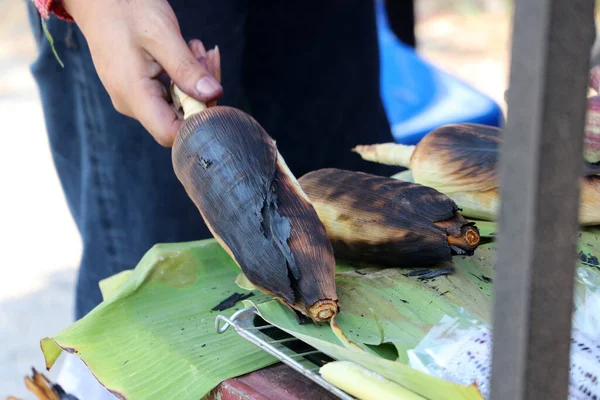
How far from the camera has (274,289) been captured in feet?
3.15

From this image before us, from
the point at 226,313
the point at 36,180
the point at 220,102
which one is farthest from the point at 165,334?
the point at 36,180

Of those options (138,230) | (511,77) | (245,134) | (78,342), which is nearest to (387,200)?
(245,134)

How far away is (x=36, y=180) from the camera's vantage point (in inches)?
147

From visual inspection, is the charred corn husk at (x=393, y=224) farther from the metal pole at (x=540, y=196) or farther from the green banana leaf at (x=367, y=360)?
the metal pole at (x=540, y=196)

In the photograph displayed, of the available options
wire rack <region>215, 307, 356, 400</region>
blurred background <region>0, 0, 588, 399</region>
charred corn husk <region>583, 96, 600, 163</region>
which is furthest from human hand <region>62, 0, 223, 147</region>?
charred corn husk <region>583, 96, 600, 163</region>

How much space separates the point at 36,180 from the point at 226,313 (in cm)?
293

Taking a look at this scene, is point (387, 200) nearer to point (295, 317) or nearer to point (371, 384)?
point (295, 317)

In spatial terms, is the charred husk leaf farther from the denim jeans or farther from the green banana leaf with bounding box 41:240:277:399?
the denim jeans

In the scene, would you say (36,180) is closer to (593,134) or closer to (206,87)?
(206,87)

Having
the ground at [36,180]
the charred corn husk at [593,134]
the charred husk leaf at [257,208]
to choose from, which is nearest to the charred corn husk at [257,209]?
the charred husk leaf at [257,208]

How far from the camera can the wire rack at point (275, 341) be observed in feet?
2.82

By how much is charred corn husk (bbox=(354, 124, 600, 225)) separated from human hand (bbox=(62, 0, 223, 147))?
0.40 metres

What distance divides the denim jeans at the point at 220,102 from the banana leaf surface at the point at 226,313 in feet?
1.55

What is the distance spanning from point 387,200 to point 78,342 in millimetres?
501
